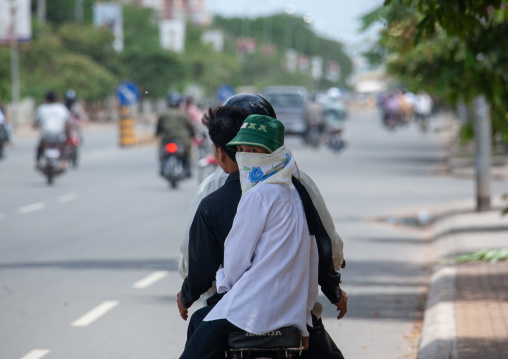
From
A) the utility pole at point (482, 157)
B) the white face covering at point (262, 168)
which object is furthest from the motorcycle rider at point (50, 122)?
the white face covering at point (262, 168)

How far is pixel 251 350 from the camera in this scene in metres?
3.96

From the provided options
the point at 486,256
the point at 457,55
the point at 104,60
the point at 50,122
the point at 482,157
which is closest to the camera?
the point at 457,55

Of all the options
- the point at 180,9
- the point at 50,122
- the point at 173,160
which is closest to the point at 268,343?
the point at 173,160

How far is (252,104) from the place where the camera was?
4527 mm

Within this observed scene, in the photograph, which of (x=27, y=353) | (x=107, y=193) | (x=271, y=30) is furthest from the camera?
(x=271, y=30)

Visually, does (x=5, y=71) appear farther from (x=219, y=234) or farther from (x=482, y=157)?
(x=219, y=234)

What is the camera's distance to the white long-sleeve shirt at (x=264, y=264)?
3893mm

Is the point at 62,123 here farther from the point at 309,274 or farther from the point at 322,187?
the point at 309,274

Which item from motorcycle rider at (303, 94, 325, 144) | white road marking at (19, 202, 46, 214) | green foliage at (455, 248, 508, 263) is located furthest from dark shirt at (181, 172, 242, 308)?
motorcycle rider at (303, 94, 325, 144)

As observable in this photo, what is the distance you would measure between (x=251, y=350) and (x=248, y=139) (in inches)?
30.2

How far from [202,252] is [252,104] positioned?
743 millimetres

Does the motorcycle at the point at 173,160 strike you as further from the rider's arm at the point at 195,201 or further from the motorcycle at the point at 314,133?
the motorcycle at the point at 314,133

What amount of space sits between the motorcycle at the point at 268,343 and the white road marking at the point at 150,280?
6656mm

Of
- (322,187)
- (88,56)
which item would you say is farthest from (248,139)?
(88,56)
